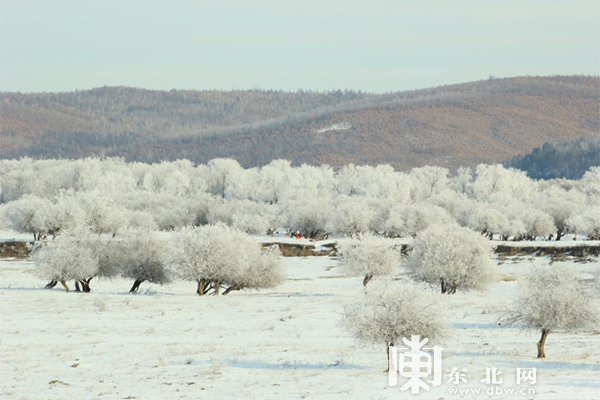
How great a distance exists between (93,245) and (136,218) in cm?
4957

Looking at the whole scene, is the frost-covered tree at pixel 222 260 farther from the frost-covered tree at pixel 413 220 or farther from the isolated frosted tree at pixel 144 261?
the frost-covered tree at pixel 413 220

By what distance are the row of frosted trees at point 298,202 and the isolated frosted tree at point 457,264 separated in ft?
142

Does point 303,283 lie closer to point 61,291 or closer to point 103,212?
point 61,291

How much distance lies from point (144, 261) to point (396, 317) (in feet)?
90.1

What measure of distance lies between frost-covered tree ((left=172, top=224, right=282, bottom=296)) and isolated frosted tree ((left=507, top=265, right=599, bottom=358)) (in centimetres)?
2304

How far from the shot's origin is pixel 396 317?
74.5 ft

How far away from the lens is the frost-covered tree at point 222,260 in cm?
4594

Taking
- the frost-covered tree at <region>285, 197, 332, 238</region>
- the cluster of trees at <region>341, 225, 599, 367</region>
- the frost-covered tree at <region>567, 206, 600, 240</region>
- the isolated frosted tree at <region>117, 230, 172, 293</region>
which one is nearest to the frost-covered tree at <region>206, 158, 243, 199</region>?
the frost-covered tree at <region>285, 197, 332, 238</region>

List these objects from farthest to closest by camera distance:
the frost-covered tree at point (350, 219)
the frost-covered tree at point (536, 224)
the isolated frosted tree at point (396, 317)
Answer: the frost-covered tree at point (350, 219)
the frost-covered tree at point (536, 224)
the isolated frosted tree at point (396, 317)

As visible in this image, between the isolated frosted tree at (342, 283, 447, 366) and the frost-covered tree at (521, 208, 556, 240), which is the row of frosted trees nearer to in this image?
the frost-covered tree at (521, 208, 556, 240)

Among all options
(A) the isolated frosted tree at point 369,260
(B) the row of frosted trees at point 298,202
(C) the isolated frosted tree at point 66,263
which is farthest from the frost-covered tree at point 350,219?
(C) the isolated frosted tree at point 66,263

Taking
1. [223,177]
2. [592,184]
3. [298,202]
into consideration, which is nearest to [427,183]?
[592,184]

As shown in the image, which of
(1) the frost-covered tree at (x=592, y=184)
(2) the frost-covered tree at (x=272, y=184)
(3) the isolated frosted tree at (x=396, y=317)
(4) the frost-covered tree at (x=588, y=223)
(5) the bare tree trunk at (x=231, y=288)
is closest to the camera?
(3) the isolated frosted tree at (x=396, y=317)

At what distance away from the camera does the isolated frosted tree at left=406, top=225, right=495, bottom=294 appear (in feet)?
149
